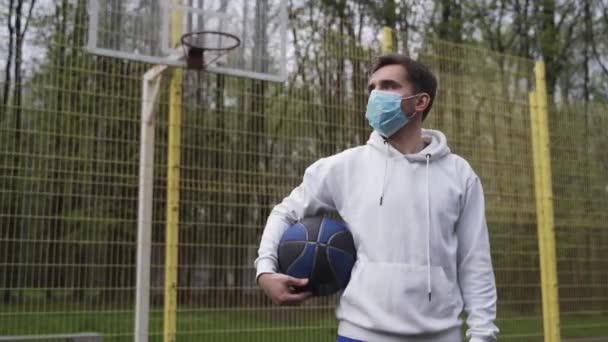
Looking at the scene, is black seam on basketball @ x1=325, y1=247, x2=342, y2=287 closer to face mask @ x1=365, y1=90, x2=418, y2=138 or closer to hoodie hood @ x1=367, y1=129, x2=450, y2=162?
hoodie hood @ x1=367, y1=129, x2=450, y2=162

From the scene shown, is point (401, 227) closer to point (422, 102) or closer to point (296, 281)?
point (296, 281)

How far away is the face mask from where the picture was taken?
289cm

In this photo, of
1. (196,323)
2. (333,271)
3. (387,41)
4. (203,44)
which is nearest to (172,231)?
(196,323)

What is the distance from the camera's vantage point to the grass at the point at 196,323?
16.9ft

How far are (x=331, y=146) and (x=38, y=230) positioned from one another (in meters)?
2.61

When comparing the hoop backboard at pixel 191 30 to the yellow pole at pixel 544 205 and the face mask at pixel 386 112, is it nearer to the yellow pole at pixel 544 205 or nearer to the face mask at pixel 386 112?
the face mask at pixel 386 112

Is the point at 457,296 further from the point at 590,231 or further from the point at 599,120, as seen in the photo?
the point at 599,120

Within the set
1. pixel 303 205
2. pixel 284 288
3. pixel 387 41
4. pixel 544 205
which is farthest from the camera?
pixel 544 205

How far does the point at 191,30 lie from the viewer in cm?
568

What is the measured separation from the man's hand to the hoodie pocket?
209 mm

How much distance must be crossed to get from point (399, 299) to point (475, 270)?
13.1 inches

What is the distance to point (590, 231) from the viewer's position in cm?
822

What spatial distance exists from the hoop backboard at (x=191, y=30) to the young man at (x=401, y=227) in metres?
2.91

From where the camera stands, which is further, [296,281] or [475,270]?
[475,270]
